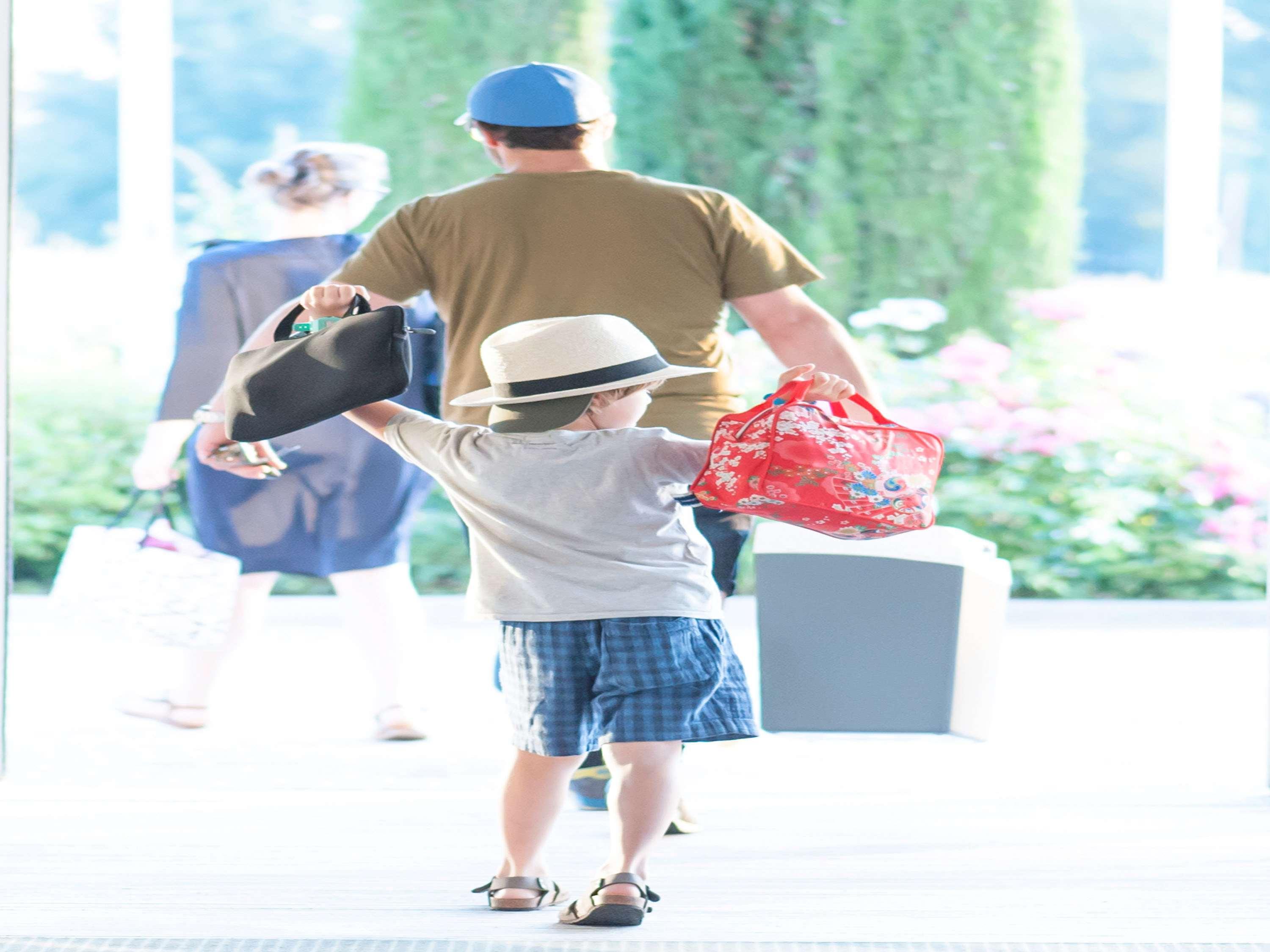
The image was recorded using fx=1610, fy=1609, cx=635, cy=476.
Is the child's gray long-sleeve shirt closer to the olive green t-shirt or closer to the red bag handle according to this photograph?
the red bag handle

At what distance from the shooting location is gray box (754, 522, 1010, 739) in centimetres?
278

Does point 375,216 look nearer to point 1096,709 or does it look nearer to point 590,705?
point 1096,709

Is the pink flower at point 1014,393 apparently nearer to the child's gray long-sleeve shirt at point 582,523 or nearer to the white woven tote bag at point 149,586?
the white woven tote bag at point 149,586

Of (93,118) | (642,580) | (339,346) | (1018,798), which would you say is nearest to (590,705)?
(642,580)

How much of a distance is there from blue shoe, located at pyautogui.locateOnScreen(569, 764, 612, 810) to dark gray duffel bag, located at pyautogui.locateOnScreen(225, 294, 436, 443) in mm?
923

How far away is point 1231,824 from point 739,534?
0.95m

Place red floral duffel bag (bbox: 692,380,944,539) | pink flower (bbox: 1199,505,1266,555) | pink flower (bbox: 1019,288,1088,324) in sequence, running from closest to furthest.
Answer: red floral duffel bag (bbox: 692,380,944,539) < pink flower (bbox: 1199,505,1266,555) < pink flower (bbox: 1019,288,1088,324)

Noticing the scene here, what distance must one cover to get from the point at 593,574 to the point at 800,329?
0.68 m

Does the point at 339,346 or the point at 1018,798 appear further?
the point at 1018,798

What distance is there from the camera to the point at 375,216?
6.12 metres

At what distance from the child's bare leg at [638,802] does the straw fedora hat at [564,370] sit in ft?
1.46

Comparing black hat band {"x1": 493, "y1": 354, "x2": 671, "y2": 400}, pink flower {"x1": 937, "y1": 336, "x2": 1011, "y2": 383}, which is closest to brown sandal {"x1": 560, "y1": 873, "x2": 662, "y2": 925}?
black hat band {"x1": 493, "y1": 354, "x2": 671, "y2": 400}

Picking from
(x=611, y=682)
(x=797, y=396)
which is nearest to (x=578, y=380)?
(x=797, y=396)

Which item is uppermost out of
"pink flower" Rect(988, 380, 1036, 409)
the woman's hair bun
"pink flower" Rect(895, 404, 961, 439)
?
the woman's hair bun
